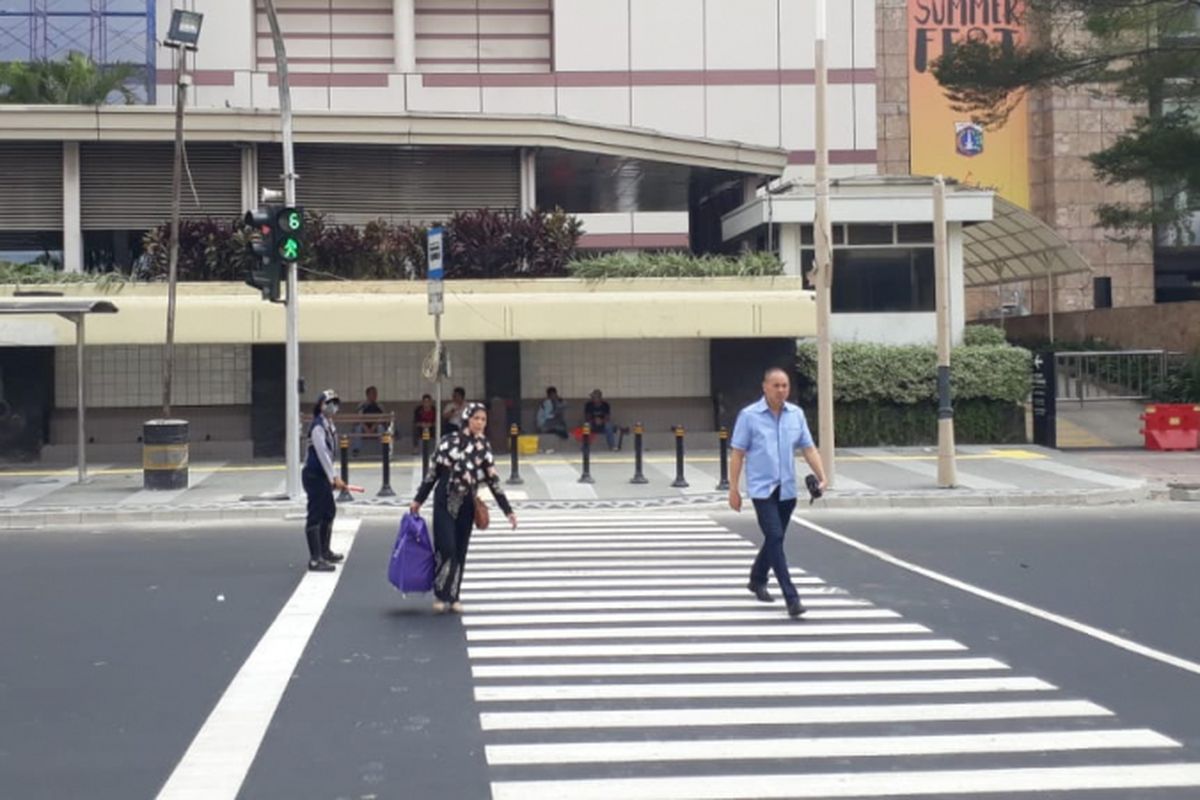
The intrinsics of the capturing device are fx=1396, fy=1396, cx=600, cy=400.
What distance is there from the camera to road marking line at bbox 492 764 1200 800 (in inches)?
252

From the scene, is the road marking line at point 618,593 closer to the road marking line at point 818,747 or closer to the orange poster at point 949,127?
the road marking line at point 818,747

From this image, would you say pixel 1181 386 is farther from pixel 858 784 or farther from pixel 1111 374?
pixel 858 784

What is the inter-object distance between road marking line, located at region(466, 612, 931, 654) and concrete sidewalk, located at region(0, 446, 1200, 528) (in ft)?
28.0

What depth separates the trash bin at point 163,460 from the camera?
68.6 ft

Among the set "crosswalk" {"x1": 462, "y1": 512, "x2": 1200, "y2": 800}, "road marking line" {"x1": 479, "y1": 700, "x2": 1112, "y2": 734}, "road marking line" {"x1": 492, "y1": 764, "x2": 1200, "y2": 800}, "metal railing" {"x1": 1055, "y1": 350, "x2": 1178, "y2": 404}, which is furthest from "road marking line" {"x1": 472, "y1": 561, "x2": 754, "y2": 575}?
"metal railing" {"x1": 1055, "y1": 350, "x2": 1178, "y2": 404}

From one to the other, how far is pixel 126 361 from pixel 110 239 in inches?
150

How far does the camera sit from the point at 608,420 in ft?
87.3

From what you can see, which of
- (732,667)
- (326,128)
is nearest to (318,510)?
(732,667)

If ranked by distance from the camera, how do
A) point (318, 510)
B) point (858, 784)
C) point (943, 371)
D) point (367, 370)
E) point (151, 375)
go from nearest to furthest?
1. point (858, 784)
2. point (318, 510)
3. point (943, 371)
4. point (151, 375)
5. point (367, 370)

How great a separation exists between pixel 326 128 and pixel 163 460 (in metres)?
8.97

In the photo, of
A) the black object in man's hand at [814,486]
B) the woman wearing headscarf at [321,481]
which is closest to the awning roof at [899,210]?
the woman wearing headscarf at [321,481]

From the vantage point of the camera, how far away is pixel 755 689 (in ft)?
27.9

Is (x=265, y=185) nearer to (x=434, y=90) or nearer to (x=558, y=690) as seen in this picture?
(x=434, y=90)

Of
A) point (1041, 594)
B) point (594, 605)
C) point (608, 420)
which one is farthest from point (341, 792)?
point (608, 420)
